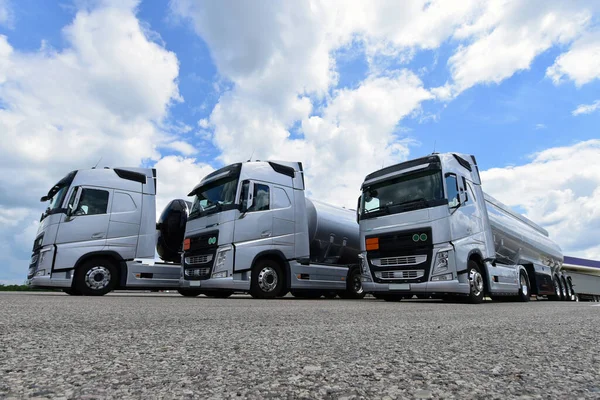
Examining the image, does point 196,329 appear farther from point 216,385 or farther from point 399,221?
point 399,221

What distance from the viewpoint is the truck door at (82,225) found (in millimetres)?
8617

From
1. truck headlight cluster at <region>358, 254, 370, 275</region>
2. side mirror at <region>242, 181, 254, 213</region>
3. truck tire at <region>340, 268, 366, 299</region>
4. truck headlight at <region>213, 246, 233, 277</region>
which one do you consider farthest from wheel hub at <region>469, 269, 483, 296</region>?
truck headlight at <region>213, 246, 233, 277</region>

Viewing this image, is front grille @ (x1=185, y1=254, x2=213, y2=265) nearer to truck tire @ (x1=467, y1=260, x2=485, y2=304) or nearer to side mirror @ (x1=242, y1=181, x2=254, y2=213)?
side mirror @ (x1=242, y1=181, x2=254, y2=213)

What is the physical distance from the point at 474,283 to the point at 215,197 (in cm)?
574

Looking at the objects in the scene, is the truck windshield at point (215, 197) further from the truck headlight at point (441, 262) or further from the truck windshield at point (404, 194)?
the truck headlight at point (441, 262)

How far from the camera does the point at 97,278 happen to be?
8.87m

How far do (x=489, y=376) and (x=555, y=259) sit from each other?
15267 mm

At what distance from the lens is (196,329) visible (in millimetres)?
2990

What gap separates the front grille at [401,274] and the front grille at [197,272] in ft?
11.8

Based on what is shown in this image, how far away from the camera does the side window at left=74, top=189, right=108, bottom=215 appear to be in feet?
29.3

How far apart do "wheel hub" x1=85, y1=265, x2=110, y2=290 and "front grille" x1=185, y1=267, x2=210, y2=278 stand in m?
1.68

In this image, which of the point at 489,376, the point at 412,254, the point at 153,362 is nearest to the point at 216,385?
Result: the point at 153,362

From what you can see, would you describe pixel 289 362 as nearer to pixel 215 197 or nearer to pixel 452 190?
pixel 452 190

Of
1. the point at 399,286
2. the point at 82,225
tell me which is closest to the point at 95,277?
the point at 82,225
